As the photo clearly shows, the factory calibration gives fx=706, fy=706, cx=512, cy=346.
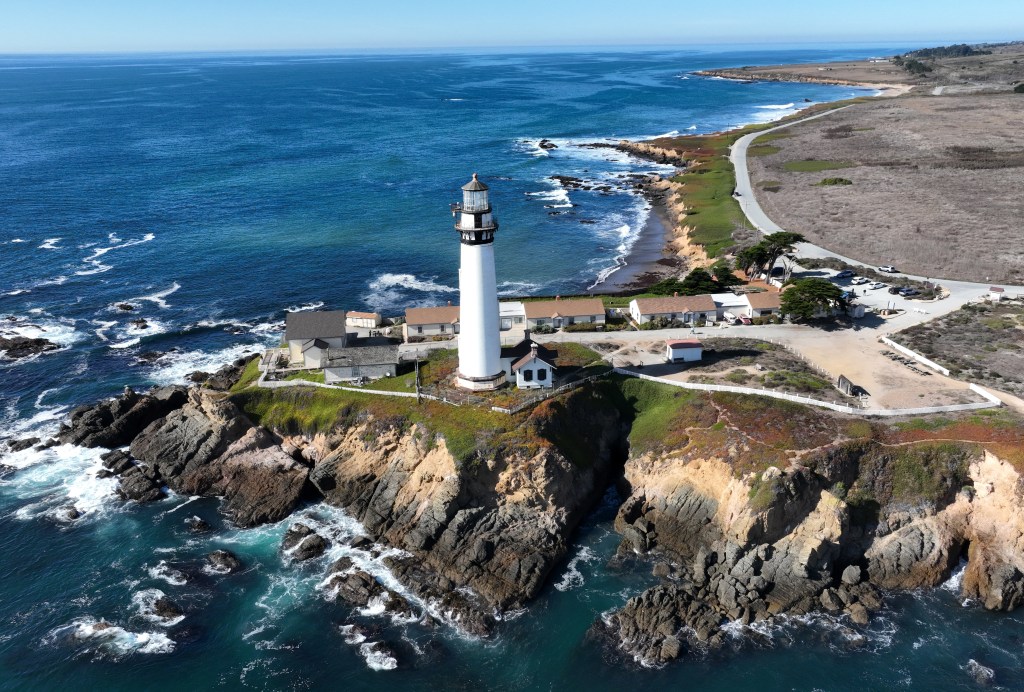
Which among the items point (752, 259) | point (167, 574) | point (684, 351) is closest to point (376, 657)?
point (167, 574)

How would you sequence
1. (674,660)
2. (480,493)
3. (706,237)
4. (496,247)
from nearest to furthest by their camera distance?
(674,660), (480,493), (706,237), (496,247)

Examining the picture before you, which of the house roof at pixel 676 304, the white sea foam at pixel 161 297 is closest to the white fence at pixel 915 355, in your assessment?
the house roof at pixel 676 304

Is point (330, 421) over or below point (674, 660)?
over

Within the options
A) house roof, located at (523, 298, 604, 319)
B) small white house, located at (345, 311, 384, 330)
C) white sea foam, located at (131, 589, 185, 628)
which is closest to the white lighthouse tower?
house roof, located at (523, 298, 604, 319)

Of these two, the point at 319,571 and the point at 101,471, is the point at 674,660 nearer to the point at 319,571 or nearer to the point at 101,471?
the point at 319,571

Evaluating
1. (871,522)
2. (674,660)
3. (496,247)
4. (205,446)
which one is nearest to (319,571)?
(205,446)

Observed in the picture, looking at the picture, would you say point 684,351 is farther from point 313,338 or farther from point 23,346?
point 23,346

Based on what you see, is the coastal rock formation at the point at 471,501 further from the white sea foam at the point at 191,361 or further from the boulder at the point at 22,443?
the boulder at the point at 22,443
